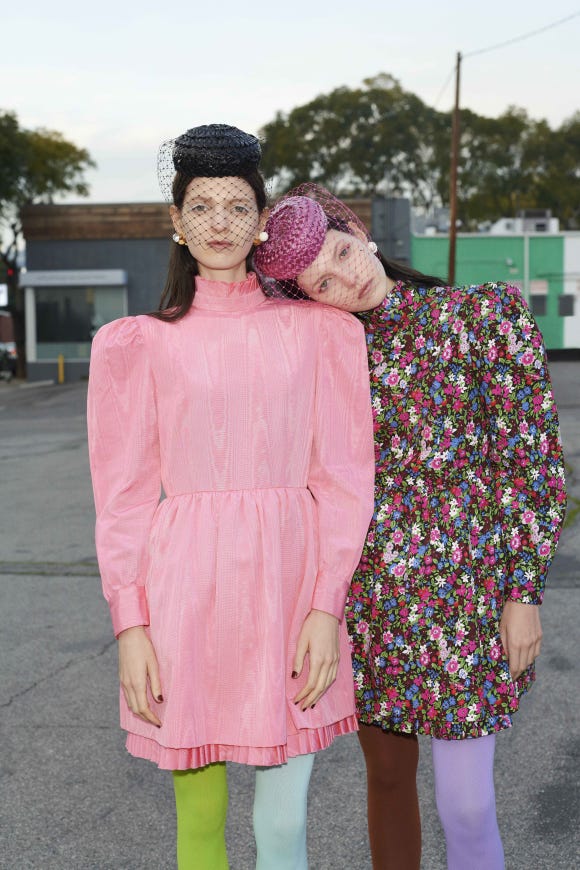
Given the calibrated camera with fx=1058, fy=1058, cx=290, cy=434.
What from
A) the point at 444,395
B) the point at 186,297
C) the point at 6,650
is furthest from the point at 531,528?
the point at 6,650

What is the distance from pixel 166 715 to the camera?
218 centimetres

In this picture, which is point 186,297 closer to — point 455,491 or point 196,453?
point 196,453

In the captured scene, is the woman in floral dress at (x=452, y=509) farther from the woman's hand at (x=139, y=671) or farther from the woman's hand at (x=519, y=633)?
the woman's hand at (x=139, y=671)

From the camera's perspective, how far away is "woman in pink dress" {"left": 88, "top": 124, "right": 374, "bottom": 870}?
220 cm

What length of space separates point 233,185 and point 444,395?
67 centimetres

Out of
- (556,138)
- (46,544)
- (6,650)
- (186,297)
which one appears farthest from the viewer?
(556,138)

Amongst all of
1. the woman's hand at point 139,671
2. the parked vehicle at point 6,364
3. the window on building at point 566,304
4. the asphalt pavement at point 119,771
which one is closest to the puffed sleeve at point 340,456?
the woman's hand at point 139,671

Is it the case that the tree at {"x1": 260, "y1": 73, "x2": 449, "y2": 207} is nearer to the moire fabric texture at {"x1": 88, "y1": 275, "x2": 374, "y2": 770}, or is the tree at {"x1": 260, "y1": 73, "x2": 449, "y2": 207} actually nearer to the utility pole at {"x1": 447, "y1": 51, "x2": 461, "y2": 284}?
the utility pole at {"x1": 447, "y1": 51, "x2": 461, "y2": 284}

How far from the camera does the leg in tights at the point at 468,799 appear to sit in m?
2.38

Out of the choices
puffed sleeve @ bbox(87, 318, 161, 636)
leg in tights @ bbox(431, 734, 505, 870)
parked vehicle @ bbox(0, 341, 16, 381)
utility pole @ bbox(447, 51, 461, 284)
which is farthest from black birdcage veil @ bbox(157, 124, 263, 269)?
parked vehicle @ bbox(0, 341, 16, 381)

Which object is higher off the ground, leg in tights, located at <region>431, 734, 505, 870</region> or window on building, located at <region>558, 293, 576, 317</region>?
leg in tights, located at <region>431, 734, 505, 870</region>

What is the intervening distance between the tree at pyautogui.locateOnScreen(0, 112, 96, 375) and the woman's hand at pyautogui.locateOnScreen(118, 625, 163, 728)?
36.8 metres

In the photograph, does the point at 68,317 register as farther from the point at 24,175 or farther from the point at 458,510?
the point at 458,510

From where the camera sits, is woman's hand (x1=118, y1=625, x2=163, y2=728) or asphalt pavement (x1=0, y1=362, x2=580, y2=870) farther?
asphalt pavement (x1=0, y1=362, x2=580, y2=870)
